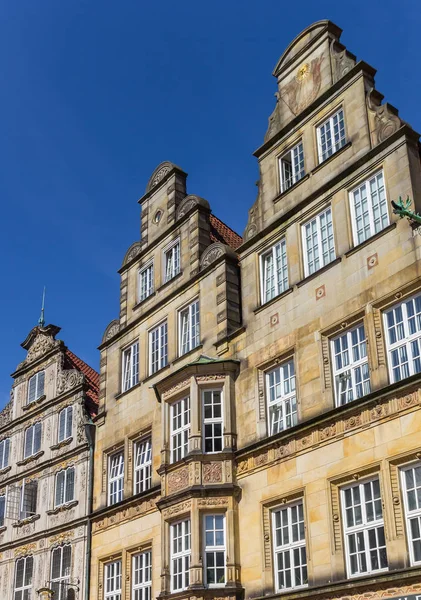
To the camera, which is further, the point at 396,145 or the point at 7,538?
the point at 7,538

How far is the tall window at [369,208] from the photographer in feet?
66.9

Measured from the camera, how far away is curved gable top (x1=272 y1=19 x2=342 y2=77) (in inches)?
966

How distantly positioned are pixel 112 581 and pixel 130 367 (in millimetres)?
6874

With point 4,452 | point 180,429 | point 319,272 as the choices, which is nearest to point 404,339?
point 319,272

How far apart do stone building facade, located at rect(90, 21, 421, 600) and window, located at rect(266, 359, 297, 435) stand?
6 centimetres

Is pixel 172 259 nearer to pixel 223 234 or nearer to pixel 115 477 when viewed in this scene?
pixel 223 234

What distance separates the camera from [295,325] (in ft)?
71.6

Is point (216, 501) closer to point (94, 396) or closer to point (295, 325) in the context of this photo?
point (295, 325)

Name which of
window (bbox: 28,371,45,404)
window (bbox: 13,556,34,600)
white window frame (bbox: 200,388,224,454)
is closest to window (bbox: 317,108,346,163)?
white window frame (bbox: 200,388,224,454)

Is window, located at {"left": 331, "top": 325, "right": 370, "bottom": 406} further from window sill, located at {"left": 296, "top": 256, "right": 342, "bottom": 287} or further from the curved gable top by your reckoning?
the curved gable top

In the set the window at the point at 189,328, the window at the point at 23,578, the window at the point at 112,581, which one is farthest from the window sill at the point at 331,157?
the window at the point at 23,578

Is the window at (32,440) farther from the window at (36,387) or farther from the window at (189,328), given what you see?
the window at (189,328)

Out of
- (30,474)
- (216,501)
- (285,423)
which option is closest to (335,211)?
(285,423)

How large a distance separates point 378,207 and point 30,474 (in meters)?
18.4
